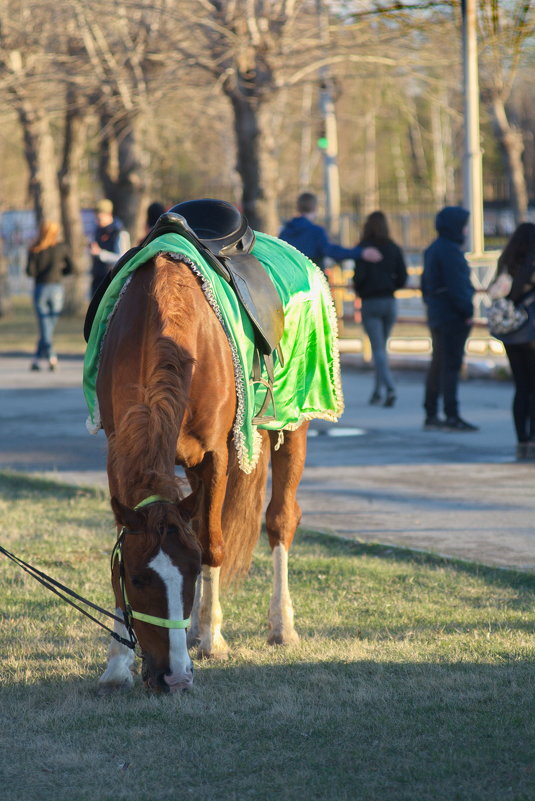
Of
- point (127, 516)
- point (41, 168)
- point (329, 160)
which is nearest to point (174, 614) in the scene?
point (127, 516)

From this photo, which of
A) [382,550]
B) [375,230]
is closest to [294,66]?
[375,230]

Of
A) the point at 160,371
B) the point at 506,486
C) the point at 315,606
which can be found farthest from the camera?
the point at 506,486

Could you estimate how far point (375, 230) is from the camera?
13.0m

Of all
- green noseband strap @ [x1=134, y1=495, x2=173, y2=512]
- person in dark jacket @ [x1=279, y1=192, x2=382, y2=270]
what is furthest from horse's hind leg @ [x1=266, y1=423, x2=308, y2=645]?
person in dark jacket @ [x1=279, y1=192, x2=382, y2=270]

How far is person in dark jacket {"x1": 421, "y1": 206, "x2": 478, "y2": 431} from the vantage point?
11281 millimetres

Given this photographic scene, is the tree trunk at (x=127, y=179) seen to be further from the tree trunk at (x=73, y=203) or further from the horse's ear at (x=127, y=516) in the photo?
the horse's ear at (x=127, y=516)

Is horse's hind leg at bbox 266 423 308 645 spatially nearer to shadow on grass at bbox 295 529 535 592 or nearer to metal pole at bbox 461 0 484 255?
shadow on grass at bbox 295 529 535 592

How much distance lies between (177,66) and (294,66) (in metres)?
2.06

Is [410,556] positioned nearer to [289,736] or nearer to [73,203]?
[289,736]

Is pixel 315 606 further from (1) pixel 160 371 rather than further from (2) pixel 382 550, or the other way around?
(1) pixel 160 371

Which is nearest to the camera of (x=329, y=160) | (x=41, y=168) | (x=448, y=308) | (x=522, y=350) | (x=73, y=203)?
(x=522, y=350)

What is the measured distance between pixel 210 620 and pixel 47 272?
12562mm

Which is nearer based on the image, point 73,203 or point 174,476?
point 174,476

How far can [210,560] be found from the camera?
4910 mm
